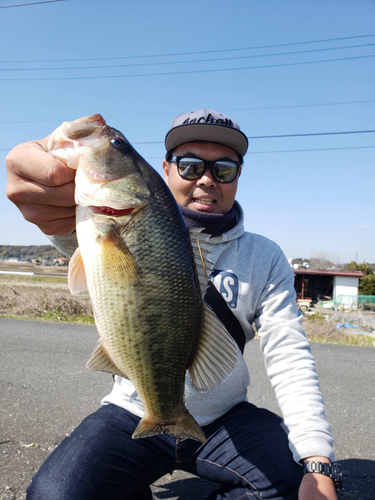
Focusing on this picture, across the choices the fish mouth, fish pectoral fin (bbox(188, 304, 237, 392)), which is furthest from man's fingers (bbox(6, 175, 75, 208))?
fish pectoral fin (bbox(188, 304, 237, 392))

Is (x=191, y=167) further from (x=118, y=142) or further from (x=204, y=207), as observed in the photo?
(x=118, y=142)

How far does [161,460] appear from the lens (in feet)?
7.73

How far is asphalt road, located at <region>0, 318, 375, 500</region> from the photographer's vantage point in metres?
2.85

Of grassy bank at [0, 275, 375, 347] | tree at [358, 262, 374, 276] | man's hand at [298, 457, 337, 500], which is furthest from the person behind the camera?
tree at [358, 262, 374, 276]

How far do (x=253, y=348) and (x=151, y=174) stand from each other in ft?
20.5

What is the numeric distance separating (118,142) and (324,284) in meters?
40.3

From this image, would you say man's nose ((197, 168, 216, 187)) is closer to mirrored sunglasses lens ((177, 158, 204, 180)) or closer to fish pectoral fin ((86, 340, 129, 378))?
mirrored sunglasses lens ((177, 158, 204, 180))

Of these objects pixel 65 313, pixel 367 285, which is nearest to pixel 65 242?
pixel 65 313

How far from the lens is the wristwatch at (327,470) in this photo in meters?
1.95

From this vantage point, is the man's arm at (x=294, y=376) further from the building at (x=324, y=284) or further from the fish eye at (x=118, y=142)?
the building at (x=324, y=284)

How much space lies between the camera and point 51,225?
1.87 meters

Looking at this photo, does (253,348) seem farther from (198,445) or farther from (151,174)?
(151,174)

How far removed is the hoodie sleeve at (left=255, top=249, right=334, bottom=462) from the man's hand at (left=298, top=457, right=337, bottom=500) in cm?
11

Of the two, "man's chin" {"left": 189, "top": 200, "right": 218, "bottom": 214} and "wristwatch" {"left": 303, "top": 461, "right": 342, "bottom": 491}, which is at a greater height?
"man's chin" {"left": 189, "top": 200, "right": 218, "bottom": 214}
